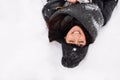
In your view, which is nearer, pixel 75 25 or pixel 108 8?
pixel 75 25

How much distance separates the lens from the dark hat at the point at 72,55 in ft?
3.34

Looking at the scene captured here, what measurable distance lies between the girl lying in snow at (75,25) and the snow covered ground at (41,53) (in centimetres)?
4

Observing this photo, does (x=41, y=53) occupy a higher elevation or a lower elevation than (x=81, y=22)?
lower

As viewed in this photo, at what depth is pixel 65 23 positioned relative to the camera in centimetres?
105

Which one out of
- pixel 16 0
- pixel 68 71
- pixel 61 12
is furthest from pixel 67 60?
pixel 16 0

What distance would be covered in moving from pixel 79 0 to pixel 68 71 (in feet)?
0.76

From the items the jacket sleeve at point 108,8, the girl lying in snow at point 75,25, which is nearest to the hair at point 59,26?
the girl lying in snow at point 75,25

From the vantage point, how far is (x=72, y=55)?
1017 millimetres

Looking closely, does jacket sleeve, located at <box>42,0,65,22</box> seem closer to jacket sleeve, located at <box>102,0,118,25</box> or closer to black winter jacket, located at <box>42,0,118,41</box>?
black winter jacket, located at <box>42,0,118,41</box>

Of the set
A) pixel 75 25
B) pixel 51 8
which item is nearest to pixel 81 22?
pixel 75 25

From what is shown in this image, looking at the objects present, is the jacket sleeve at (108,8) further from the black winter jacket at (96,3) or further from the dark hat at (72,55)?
the dark hat at (72,55)

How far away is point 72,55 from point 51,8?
20cm

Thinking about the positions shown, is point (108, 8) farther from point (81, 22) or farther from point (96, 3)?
point (81, 22)

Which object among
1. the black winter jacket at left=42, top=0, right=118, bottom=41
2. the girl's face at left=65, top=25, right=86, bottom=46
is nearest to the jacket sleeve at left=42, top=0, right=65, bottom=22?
the black winter jacket at left=42, top=0, right=118, bottom=41
